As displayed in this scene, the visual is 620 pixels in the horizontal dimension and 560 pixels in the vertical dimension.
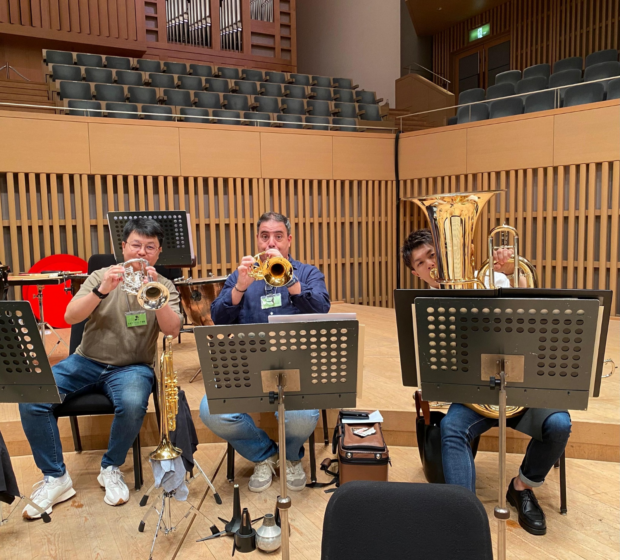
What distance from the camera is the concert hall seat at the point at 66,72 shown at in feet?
25.3

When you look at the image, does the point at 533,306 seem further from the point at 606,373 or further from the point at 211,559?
the point at 606,373

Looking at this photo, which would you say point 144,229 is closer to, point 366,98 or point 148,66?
point 366,98

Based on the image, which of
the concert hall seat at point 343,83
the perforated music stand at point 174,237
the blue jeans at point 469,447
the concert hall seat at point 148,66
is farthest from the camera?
the concert hall seat at point 343,83

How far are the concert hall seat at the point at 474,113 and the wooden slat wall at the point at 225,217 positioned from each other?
1211 mm

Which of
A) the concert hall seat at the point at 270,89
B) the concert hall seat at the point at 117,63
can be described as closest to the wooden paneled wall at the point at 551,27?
the concert hall seat at the point at 270,89

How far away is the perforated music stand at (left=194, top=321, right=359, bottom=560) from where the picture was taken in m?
1.77

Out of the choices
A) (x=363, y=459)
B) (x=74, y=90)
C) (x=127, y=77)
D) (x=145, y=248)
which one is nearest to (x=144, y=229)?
(x=145, y=248)

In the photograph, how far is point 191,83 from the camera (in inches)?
335

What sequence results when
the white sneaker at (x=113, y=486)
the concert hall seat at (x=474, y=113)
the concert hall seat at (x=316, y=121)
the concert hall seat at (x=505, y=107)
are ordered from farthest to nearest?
the concert hall seat at (x=316, y=121), the concert hall seat at (x=474, y=113), the concert hall seat at (x=505, y=107), the white sneaker at (x=113, y=486)

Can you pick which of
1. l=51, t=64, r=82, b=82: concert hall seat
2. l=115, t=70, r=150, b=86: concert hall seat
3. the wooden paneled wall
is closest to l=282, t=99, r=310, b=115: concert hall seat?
l=115, t=70, r=150, b=86: concert hall seat

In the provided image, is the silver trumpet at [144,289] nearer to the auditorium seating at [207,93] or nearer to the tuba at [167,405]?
the tuba at [167,405]

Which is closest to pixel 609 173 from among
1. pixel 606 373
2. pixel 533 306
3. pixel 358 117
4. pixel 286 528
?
pixel 606 373

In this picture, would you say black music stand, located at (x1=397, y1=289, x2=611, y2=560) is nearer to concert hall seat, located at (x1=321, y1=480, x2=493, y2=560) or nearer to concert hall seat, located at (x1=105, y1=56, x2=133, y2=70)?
concert hall seat, located at (x1=321, y1=480, x2=493, y2=560)

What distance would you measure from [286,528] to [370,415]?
0.95 meters
